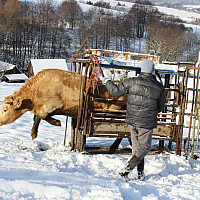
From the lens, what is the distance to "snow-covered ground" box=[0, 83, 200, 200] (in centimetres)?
311

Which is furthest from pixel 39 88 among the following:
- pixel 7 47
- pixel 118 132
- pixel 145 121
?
pixel 7 47

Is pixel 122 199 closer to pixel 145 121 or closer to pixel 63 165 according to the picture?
pixel 145 121

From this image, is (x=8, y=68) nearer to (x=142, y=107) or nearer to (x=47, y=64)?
(x=47, y=64)

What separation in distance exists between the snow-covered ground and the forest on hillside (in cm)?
3438

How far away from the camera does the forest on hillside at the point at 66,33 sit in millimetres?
49584

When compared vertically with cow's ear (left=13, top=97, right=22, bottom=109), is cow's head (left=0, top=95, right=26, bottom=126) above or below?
below

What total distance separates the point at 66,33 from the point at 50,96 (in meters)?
58.0

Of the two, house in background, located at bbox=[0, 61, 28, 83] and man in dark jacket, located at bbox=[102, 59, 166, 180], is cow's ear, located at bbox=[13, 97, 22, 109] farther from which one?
house in background, located at bbox=[0, 61, 28, 83]

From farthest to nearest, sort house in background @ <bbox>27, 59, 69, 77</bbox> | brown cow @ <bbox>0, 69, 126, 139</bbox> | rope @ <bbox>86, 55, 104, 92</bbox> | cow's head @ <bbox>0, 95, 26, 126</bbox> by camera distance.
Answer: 1. house in background @ <bbox>27, 59, 69, 77</bbox>
2. cow's head @ <bbox>0, 95, 26, 126</bbox>
3. brown cow @ <bbox>0, 69, 126, 139</bbox>
4. rope @ <bbox>86, 55, 104, 92</bbox>

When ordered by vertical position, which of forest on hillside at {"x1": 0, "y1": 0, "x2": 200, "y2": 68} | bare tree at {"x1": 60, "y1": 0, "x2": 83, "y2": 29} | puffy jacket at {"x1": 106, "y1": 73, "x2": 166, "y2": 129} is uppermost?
bare tree at {"x1": 60, "y1": 0, "x2": 83, "y2": 29}

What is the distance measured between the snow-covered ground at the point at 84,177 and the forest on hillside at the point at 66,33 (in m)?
34.4

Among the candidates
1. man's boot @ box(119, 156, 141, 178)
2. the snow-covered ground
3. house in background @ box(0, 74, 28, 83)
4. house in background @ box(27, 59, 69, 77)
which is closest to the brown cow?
the snow-covered ground

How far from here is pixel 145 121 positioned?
4.11m

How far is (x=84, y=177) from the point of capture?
12.9 ft
